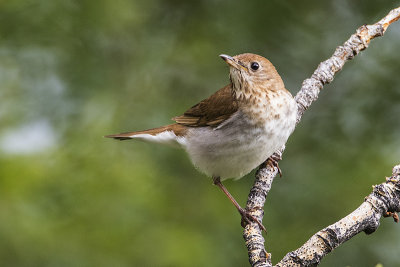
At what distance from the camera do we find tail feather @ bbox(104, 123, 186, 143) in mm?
4457

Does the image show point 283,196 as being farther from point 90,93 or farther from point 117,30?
point 117,30

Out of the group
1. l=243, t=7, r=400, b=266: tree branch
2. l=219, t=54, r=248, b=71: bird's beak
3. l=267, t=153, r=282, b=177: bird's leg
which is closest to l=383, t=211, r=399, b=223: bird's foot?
l=243, t=7, r=400, b=266: tree branch

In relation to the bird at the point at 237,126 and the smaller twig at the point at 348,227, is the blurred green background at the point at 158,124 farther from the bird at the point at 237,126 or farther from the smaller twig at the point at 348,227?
the smaller twig at the point at 348,227

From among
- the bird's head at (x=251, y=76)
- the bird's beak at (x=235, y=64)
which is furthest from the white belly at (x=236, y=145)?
the bird's beak at (x=235, y=64)

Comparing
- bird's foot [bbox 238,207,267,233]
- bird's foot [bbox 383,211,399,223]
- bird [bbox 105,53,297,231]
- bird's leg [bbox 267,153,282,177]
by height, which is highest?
bird [bbox 105,53,297,231]

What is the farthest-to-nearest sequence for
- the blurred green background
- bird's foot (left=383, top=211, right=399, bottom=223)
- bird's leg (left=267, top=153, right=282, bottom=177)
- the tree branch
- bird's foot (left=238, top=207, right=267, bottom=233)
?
1. bird's leg (left=267, top=153, right=282, bottom=177)
2. the blurred green background
3. the tree branch
4. bird's foot (left=238, top=207, right=267, bottom=233)
5. bird's foot (left=383, top=211, right=399, bottom=223)

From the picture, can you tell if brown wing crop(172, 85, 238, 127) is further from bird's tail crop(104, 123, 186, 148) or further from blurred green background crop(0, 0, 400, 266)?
blurred green background crop(0, 0, 400, 266)

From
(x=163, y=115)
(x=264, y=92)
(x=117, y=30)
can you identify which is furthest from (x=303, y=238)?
(x=117, y=30)

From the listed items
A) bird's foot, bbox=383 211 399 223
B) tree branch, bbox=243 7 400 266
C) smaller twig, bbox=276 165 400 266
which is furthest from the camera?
tree branch, bbox=243 7 400 266

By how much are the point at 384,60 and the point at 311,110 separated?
84 cm

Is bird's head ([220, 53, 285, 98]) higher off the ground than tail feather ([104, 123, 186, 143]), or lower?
lower

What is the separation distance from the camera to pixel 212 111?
4.49 metres

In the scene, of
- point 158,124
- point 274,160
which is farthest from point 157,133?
Result: point 274,160

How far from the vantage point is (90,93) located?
496 cm
